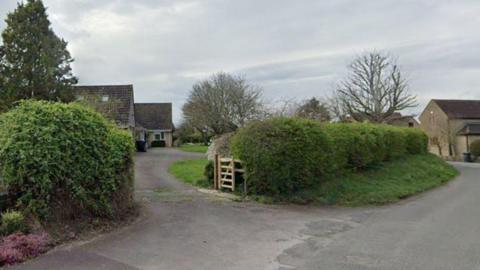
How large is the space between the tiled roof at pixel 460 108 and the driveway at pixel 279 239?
40719 millimetres

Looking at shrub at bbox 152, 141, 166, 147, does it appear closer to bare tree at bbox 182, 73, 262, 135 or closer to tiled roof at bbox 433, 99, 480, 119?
bare tree at bbox 182, 73, 262, 135

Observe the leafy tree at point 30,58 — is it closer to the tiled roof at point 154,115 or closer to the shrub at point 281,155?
the shrub at point 281,155

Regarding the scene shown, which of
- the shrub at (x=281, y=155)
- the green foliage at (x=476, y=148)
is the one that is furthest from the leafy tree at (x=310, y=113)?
the green foliage at (x=476, y=148)

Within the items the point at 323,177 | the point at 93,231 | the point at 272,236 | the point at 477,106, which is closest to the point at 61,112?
the point at 93,231

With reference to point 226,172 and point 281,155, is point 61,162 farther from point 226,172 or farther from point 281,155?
point 226,172

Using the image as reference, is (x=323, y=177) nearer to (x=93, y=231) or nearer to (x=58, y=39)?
(x=93, y=231)

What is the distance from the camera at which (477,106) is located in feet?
163

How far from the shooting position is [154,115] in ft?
174

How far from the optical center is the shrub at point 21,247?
19.1 feet

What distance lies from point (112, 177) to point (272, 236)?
3747mm

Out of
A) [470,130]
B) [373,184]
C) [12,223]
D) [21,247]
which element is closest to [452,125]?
[470,130]

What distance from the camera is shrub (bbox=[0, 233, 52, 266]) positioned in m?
5.81

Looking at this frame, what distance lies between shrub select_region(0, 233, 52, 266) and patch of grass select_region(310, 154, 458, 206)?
25.7 ft

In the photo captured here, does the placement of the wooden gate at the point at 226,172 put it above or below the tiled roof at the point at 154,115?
below
